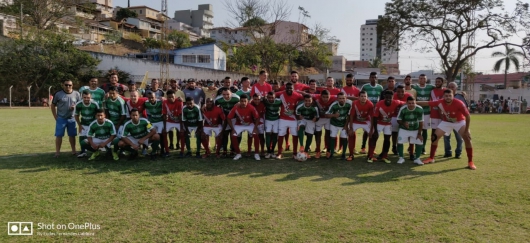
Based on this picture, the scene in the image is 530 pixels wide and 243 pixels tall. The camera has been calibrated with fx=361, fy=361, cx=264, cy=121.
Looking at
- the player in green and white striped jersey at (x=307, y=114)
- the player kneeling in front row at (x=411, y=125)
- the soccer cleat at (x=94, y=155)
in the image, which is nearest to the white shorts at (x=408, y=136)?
the player kneeling in front row at (x=411, y=125)

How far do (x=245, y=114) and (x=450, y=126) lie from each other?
4.67m

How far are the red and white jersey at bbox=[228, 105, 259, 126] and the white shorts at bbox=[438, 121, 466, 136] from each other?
14.0ft

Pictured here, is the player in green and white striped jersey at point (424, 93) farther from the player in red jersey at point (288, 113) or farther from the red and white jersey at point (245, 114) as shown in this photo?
the red and white jersey at point (245, 114)

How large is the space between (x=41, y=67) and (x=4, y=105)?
4.34 m

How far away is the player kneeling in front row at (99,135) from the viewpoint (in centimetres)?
802

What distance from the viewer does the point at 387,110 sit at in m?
8.37

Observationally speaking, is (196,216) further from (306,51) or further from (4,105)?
(4,105)

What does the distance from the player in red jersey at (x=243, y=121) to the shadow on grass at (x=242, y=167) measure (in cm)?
42

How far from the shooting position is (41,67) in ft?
105

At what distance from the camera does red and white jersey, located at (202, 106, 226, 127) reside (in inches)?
344

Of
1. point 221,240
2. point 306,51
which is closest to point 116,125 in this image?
point 221,240

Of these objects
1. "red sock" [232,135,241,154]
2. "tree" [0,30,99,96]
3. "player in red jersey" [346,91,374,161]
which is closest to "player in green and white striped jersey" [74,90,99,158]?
"red sock" [232,135,241,154]

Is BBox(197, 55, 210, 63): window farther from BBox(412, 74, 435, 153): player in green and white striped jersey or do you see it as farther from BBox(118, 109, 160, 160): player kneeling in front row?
BBox(412, 74, 435, 153): player in green and white striped jersey

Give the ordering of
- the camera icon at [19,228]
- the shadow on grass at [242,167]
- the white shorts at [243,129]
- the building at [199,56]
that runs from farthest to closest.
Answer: the building at [199,56] < the white shorts at [243,129] < the shadow on grass at [242,167] < the camera icon at [19,228]
